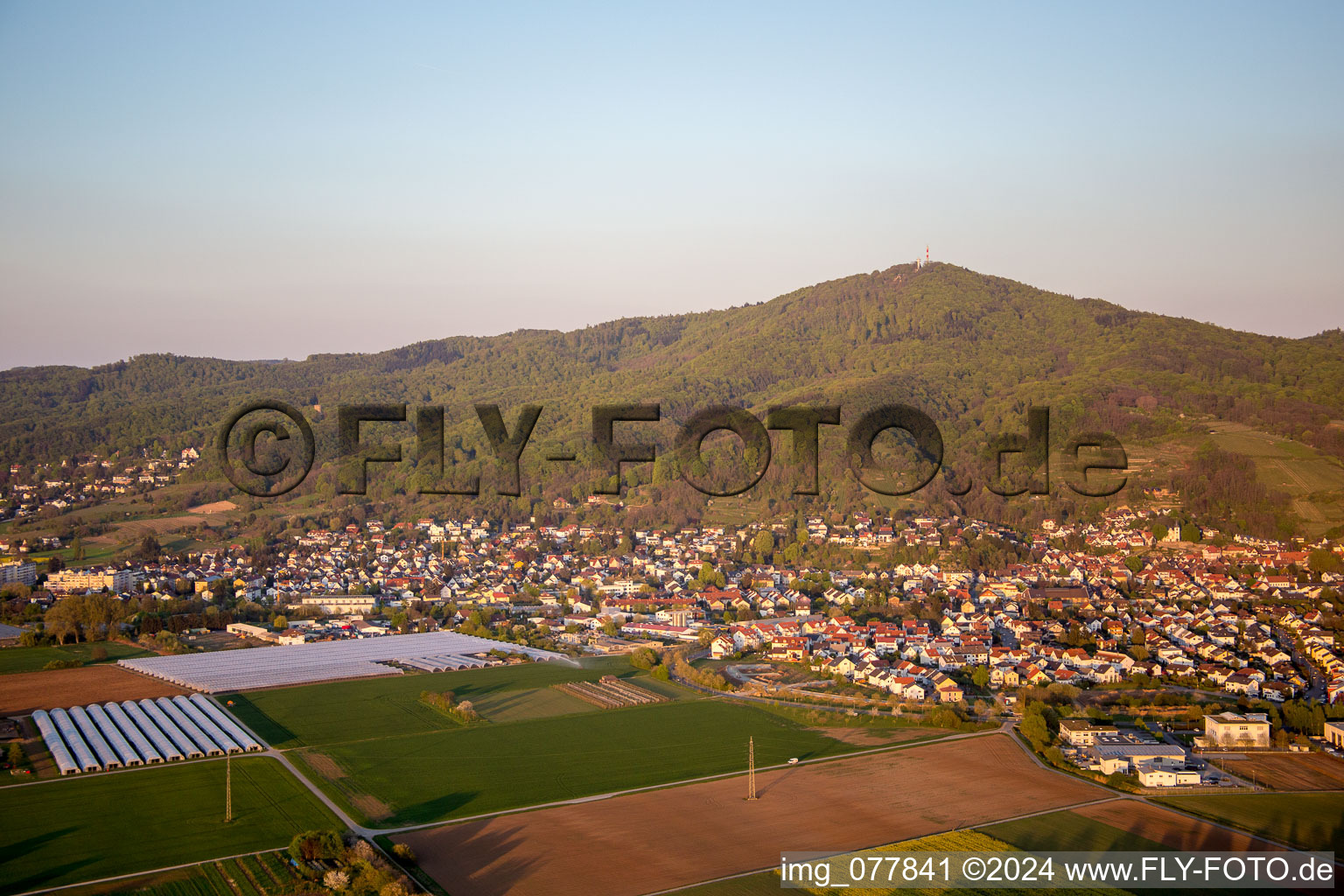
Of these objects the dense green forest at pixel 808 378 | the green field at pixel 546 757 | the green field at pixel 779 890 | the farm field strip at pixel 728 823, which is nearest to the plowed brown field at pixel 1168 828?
the farm field strip at pixel 728 823

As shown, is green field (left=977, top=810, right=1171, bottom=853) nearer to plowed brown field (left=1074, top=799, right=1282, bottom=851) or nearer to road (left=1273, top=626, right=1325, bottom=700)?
plowed brown field (left=1074, top=799, right=1282, bottom=851)

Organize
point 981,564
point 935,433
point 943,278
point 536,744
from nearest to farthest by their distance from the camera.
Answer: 1. point 536,744
2. point 935,433
3. point 981,564
4. point 943,278

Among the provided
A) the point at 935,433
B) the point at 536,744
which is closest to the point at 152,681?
the point at 536,744

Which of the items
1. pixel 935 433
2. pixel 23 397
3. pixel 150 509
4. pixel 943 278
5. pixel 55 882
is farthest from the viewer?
pixel 943 278

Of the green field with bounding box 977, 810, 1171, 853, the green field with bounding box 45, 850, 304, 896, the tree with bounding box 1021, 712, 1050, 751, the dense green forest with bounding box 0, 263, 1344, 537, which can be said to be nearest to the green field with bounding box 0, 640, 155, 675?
the green field with bounding box 45, 850, 304, 896

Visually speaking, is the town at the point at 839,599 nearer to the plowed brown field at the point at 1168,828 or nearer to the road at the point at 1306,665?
the road at the point at 1306,665

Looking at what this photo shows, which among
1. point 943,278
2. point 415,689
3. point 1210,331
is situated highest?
point 943,278

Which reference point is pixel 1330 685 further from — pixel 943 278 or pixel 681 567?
pixel 943 278

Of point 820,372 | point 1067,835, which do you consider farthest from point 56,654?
point 820,372
